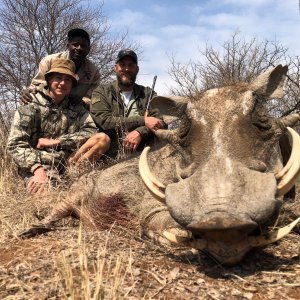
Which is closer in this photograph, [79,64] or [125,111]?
[125,111]

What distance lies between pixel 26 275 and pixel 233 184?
1.30 meters

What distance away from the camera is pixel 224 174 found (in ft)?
8.80

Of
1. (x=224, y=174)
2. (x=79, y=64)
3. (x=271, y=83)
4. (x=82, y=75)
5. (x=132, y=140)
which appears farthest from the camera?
(x=82, y=75)

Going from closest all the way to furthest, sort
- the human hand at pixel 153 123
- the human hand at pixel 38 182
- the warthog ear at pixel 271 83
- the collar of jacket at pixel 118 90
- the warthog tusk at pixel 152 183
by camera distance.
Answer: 1. the warthog tusk at pixel 152 183
2. the warthog ear at pixel 271 83
3. the human hand at pixel 38 182
4. the human hand at pixel 153 123
5. the collar of jacket at pixel 118 90

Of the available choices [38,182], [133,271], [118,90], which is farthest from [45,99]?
[133,271]

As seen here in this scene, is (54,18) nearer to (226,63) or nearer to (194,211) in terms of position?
(226,63)

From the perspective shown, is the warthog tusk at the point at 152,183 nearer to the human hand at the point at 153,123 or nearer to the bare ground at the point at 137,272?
the bare ground at the point at 137,272

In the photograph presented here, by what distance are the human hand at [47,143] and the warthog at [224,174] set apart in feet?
5.86

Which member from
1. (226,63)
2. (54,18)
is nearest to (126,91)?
(226,63)

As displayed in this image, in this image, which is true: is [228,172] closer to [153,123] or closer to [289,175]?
[289,175]

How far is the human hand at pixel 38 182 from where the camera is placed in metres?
5.36

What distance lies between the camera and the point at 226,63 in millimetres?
17562

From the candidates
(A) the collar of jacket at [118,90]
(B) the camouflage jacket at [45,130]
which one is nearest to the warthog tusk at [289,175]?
(B) the camouflage jacket at [45,130]

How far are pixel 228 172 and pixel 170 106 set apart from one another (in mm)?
1536
